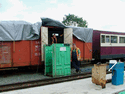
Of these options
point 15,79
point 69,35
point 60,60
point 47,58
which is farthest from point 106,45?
point 15,79

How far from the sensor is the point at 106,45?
32.6ft

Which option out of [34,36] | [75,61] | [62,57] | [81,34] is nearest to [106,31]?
[81,34]

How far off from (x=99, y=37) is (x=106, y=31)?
2.70ft

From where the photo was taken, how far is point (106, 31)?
10.1 metres

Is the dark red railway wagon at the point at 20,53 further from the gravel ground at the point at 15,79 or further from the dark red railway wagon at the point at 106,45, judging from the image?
the dark red railway wagon at the point at 106,45

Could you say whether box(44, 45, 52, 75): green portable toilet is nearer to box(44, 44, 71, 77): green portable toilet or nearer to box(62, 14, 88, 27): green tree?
box(44, 44, 71, 77): green portable toilet

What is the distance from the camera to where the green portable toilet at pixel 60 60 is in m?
6.48

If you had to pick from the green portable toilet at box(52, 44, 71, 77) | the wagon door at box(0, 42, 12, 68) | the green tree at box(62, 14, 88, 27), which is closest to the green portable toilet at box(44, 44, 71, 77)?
the green portable toilet at box(52, 44, 71, 77)

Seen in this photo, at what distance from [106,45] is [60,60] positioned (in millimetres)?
5082

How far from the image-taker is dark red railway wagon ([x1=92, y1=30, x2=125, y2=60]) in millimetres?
9797

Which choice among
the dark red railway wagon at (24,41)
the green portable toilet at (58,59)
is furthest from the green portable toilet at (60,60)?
the dark red railway wagon at (24,41)

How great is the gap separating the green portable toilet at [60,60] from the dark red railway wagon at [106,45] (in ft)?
13.1

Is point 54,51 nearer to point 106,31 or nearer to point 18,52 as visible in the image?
point 18,52

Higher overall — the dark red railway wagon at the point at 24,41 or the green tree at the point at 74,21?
the green tree at the point at 74,21
